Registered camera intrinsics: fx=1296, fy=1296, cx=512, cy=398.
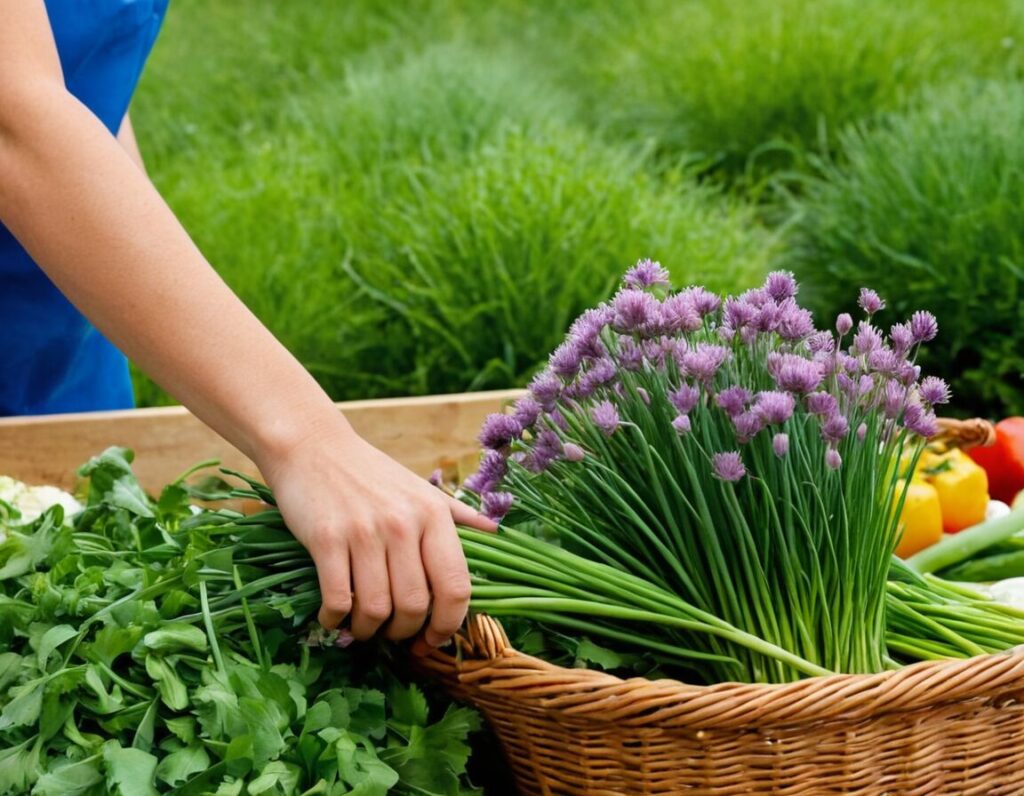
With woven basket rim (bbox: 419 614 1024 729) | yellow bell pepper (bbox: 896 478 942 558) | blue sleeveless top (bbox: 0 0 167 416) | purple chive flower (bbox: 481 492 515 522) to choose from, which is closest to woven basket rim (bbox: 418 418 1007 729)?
woven basket rim (bbox: 419 614 1024 729)

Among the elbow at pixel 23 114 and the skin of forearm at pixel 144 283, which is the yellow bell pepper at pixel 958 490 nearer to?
the skin of forearm at pixel 144 283

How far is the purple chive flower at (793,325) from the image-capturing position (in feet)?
3.97

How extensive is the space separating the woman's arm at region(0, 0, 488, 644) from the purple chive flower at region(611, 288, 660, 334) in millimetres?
246

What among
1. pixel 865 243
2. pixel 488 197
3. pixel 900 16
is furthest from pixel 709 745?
pixel 900 16

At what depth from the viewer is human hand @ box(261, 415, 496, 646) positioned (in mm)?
1093

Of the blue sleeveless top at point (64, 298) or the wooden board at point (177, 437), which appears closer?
the blue sleeveless top at point (64, 298)

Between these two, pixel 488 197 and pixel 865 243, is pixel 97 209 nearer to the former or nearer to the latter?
pixel 488 197

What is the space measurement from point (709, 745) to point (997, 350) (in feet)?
7.34

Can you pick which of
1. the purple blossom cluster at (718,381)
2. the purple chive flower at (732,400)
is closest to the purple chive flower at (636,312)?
the purple blossom cluster at (718,381)

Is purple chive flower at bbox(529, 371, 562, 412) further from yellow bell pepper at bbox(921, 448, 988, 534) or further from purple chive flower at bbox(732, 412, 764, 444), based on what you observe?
yellow bell pepper at bbox(921, 448, 988, 534)

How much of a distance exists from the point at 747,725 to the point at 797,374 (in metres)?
0.31

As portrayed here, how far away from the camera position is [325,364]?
3.18 metres

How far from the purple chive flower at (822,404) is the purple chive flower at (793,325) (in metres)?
0.07

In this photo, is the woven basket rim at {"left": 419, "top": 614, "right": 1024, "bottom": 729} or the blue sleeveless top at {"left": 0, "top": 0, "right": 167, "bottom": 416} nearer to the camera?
the woven basket rim at {"left": 419, "top": 614, "right": 1024, "bottom": 729}
